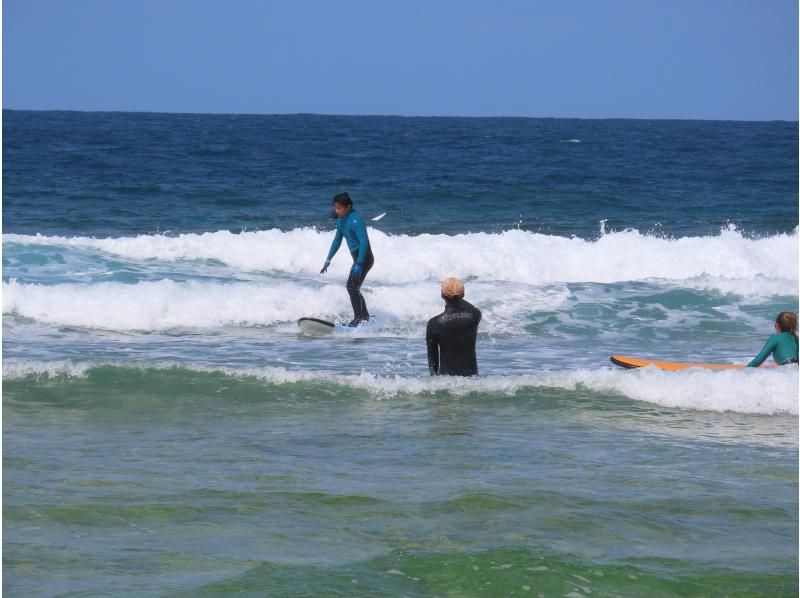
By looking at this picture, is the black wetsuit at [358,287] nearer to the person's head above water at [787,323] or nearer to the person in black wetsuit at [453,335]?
the person in black wetsuit at [453,335]

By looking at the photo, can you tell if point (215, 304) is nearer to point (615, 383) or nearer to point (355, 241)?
point (355, 241)

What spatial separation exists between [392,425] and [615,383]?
2.35 metres

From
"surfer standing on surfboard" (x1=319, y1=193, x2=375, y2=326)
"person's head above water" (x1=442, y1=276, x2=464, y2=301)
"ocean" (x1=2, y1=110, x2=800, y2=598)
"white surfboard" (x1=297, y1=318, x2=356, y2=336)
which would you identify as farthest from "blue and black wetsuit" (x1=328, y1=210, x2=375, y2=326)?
"person's head above water" (x1=442, y1=276, x2=464, y2=301)

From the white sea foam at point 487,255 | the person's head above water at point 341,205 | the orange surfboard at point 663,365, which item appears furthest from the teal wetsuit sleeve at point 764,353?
the white sea foam at point 487,255

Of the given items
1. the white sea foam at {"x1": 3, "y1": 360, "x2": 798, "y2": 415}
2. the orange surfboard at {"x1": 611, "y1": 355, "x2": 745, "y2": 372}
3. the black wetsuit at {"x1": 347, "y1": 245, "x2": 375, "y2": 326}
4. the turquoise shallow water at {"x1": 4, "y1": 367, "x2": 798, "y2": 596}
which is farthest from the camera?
the black wetsuit at {"x1": 347, "y1": 245, "x2": 375, "y2": 326}

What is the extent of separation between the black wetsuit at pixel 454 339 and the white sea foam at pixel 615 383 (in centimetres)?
12

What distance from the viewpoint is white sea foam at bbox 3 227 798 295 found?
60.7 ft

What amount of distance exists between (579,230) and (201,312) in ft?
42.7

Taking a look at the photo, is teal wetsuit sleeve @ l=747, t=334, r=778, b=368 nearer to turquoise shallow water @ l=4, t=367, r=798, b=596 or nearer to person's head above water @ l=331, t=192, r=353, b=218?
turquoise shallow water @ l=4, t=367, r=798, b=596

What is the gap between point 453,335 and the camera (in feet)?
28.5

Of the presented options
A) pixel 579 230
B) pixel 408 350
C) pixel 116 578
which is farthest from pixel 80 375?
pixel 579 230

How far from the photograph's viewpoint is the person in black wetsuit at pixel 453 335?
27.9 ft

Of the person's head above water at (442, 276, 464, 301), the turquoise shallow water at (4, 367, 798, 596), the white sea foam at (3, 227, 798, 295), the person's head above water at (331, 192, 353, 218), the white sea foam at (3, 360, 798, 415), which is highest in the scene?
the person's head above water at (331, 192, 353, 218)

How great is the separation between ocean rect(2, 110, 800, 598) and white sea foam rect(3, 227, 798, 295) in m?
0.06
